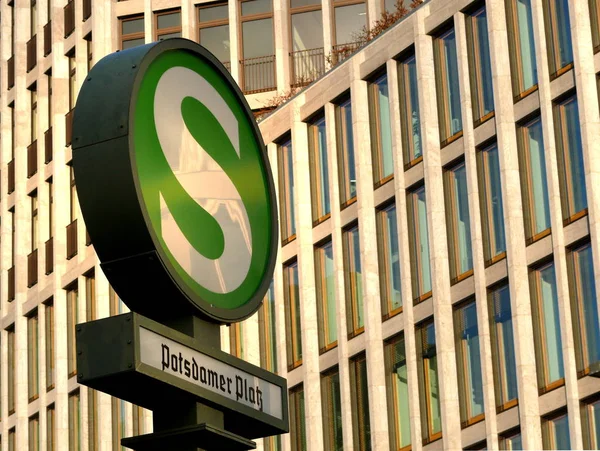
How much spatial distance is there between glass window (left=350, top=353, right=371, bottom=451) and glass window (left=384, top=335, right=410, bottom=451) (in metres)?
0.79

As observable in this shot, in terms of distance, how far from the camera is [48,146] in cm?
5431

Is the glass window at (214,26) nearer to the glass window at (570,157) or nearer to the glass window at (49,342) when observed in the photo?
the glass window at (49,342)

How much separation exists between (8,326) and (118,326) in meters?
52.5

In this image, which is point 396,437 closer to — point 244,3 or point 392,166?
point 392,166

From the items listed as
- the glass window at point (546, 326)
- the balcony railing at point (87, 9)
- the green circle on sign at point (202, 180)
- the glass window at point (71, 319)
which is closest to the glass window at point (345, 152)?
the glass window at point (546, 326)

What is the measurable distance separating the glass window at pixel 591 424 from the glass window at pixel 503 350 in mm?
2446

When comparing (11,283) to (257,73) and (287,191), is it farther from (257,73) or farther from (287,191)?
(287,191)

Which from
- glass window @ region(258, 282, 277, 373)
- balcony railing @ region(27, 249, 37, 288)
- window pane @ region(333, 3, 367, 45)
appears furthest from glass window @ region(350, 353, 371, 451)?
balcony railing @ region(27, 249, 37, 288)

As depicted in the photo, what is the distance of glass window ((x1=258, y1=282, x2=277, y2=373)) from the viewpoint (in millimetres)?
42625

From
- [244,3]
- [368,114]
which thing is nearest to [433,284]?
[368,114]

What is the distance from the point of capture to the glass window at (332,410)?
1559 inches

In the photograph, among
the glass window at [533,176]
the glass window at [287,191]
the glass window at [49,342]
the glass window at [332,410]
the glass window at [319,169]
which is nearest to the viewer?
the glass window at [533,176]

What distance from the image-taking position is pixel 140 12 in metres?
54.2

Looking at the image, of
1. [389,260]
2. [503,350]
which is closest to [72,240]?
[389,260]
